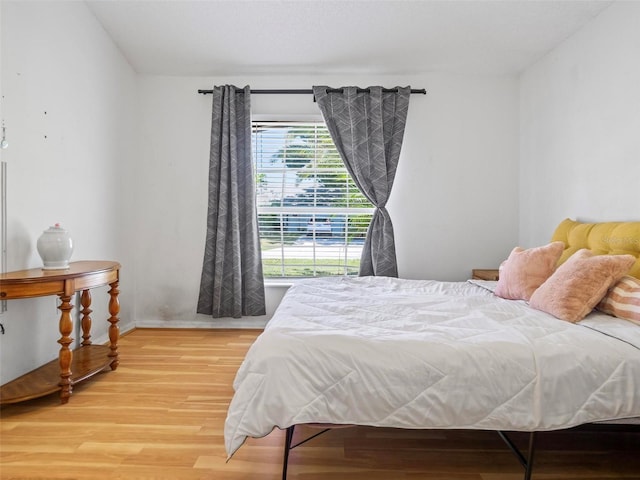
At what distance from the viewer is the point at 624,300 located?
1.64 meters

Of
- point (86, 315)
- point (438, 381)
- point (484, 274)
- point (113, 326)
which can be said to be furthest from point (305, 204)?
point (438, 381)

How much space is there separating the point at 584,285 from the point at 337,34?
8.60 ft

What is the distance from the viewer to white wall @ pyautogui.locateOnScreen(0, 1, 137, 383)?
2.18 m

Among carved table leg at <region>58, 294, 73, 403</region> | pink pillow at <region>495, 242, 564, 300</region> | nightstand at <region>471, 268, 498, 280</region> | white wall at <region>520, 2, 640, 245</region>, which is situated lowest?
carved table leg at <region>58, 294, 73, 403</region>

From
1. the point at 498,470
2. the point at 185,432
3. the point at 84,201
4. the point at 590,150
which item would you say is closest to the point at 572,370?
the point at 498,470

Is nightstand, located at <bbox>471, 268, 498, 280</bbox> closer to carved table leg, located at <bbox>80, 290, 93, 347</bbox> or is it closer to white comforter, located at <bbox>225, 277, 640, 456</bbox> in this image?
white comforter, located at <bbox>225, 277, 640, 456</bbox>

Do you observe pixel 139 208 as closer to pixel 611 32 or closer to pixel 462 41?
pixel 462 41

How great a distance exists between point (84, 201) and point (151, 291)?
1.14m

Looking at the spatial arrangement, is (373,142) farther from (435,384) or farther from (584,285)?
(435,384)

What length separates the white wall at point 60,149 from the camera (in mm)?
2182

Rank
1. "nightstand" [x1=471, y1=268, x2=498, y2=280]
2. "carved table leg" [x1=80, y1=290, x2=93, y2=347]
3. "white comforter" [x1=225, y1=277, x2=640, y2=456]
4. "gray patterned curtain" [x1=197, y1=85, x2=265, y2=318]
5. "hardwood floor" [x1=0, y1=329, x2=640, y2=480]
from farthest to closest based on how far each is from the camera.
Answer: "gray patterned curtain" [x1=197, y1=85, x2=265, y2=318], "nightstand" [x1=471, y1=268, x2=498, y2=280], "carved table leg" [x1=80, y1=290, x2=93, y2=347], "hardwood floor" [x1=0, y1=329, x2=640, y2=480], "white comforter" [x1=225, y1=277, x2=640, y2=456]

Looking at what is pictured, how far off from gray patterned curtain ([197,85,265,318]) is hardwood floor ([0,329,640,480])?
1352mm

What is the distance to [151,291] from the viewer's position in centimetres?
361

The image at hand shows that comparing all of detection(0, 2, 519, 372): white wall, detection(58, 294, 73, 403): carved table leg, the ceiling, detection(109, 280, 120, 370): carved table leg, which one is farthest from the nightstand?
detection(58, 294, 73, 403): carved table leg
